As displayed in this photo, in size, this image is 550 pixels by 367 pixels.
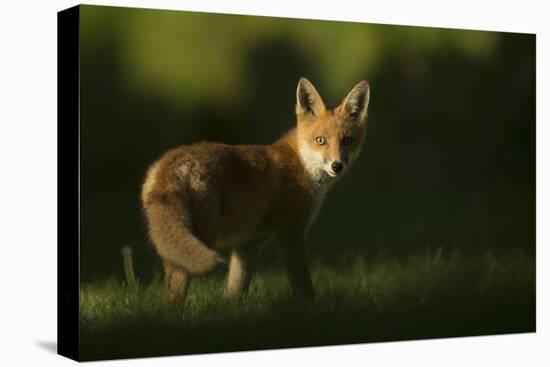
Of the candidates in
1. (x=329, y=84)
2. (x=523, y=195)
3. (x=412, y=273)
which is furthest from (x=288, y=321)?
(x=523, y=195)

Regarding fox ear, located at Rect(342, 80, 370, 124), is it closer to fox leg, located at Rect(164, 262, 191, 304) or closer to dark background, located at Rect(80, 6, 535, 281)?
dark background, located at Rect(80, 6, 535, 281)

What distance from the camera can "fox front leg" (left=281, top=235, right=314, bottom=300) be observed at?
29.9ft

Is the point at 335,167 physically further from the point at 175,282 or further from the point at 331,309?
the point at 175,282

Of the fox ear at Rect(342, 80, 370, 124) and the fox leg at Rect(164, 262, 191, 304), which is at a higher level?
the fox ear at Rect(342, 80, 370, 124)

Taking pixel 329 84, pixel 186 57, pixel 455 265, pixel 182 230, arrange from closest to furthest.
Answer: pixel 182 230
pixel 186 57
pixel 329 84
pixel 455 265

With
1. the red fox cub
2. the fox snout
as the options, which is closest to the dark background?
the red fox cub

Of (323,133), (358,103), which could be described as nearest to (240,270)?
(323,133)

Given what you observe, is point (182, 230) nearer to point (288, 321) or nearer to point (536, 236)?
point (288, 321)

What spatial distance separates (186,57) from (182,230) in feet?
4.97

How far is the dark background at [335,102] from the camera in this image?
8.38 meters

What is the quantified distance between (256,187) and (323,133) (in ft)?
2.43

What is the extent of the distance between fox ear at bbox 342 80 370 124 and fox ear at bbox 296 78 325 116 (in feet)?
0.82

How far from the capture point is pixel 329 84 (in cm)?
934

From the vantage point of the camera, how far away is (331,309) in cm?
930
